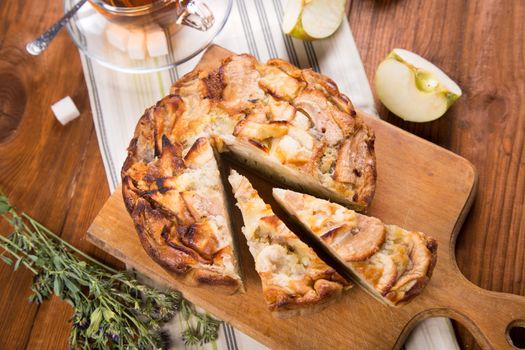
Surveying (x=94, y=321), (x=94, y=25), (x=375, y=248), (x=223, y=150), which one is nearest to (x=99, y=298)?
(x=94, y=321)

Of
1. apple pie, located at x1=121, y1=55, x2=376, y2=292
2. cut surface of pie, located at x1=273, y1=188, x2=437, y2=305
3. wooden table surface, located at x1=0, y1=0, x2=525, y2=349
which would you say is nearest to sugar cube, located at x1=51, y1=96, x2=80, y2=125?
wooden table surface, located at x1=0, y1=0, x2=525, y2=349

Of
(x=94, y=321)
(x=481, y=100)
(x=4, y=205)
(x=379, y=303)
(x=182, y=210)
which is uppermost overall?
(x=481, y=100)

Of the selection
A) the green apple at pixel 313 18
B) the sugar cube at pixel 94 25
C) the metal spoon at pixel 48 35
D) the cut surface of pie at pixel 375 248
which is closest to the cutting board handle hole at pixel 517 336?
the cut surface of pie at pixel 375 248

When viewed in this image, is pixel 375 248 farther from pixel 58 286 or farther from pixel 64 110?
pixel 64 110

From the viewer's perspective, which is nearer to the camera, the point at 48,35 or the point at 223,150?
the point at 223,150

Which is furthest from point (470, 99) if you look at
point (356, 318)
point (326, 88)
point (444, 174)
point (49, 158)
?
point (49, 158)
